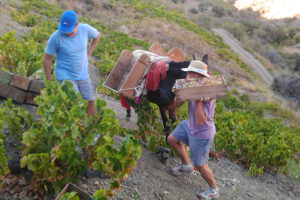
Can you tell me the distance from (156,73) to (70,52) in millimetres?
1248

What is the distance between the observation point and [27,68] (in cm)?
571

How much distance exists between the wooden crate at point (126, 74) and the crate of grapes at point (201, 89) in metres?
1.31

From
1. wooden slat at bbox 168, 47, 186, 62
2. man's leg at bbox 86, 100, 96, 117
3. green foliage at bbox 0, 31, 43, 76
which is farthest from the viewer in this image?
green foliage at bbox 0, 31, 43, 76

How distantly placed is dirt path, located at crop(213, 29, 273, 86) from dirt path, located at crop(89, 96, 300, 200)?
1841cm

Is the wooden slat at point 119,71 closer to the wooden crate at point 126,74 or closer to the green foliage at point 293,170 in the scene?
the wooden crate at point 126,74

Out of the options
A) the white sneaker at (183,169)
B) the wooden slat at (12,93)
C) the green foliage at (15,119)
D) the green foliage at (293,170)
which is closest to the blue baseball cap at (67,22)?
the green foliage at (15,119)

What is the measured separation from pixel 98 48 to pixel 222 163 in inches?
348

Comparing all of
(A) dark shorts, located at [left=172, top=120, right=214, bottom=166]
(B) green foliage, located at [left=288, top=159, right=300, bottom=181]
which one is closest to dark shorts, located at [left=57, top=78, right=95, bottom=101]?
(A) dark shorts, located at [left=172, top=120, right=214, bottom=166]

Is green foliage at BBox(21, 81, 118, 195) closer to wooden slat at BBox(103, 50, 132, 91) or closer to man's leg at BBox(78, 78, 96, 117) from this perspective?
man's leg at BBox(78, 78, 96, 117)

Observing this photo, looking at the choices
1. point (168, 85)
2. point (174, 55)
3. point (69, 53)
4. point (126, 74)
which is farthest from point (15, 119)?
point (174, 55)

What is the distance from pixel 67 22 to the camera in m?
3.78

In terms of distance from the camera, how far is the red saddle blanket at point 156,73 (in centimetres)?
419

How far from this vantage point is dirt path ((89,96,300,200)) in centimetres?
363

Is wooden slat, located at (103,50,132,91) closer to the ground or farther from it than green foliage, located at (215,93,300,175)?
farther from it
